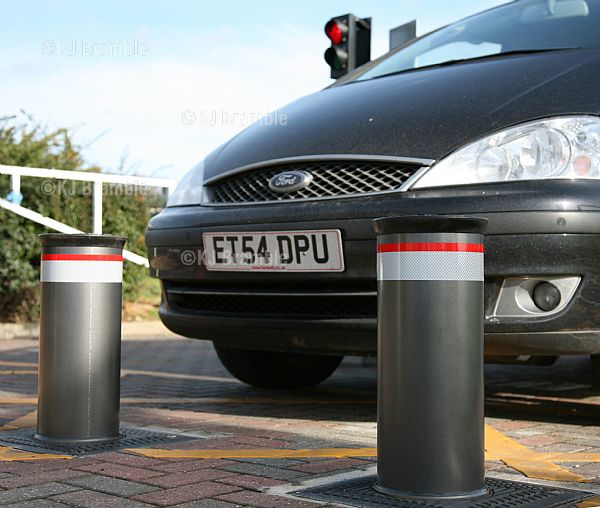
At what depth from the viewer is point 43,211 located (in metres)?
A: 9.61

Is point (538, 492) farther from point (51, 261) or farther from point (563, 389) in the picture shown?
point (563, 389)

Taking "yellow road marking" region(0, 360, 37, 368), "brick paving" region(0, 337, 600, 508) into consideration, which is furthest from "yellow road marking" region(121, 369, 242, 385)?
"yellow road marking" region(0, 360, 37, 368)

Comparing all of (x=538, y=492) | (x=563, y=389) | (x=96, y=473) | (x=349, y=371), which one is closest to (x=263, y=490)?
(x=96, y=473)

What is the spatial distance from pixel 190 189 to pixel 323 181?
30.7 inches

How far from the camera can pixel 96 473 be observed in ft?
9.77

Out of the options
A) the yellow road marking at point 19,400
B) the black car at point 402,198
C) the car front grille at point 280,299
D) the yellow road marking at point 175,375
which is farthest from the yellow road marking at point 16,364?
the car front grille at point 280,299

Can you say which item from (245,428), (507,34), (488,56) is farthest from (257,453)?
(507,34)

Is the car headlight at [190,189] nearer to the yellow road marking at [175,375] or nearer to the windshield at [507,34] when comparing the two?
the windshield at [507,34]

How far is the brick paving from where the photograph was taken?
9.00 feet

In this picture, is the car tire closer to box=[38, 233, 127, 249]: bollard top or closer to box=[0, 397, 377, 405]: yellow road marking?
box=[0, 397, 377, 405]: yellow road marking

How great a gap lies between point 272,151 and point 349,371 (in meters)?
2.57

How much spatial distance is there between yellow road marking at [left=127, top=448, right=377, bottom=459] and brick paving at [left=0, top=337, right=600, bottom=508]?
0.05 meters

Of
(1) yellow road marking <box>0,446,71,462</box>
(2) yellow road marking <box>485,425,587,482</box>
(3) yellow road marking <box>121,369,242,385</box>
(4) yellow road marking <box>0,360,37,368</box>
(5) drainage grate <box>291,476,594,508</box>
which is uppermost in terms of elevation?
(5) drainage grate <box>291,476,594,508</box>

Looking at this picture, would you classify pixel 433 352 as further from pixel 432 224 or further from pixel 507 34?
pixel 507 34
